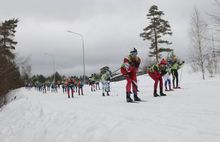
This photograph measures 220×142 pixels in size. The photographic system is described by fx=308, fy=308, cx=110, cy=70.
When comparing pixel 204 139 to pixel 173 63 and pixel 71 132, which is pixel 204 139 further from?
pixel 173 63

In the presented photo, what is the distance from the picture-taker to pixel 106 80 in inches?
890

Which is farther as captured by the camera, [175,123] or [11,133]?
[11,133]

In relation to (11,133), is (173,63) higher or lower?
higher

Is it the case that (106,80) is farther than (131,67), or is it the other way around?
(106,80)

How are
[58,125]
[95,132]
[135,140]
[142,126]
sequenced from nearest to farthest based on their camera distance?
[135,140], [142,126], [95,132], [58,125]

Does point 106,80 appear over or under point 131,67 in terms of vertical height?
under

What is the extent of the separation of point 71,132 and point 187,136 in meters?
3.87

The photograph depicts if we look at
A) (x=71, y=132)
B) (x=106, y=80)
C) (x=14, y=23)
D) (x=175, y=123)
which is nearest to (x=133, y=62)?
(x=71, y=132)

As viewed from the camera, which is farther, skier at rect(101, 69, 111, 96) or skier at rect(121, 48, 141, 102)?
skier at rect(101, 69, 111, 96)

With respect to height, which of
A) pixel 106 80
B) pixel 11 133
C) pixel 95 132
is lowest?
pixel 11 133

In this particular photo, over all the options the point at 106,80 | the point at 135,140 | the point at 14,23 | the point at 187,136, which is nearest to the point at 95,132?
the point at 135,140

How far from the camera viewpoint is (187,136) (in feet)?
17.5

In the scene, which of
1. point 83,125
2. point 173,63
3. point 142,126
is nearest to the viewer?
point 142,126

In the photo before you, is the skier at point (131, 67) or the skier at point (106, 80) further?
the skier at point (106, 80)
